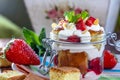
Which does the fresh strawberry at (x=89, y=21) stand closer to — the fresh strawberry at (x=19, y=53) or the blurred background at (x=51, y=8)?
the fresh strawberry at (x=19, y=53)

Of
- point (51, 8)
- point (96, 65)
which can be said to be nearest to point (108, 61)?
point (96, 65)

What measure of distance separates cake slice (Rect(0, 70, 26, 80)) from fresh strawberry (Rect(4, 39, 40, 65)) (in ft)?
0.21

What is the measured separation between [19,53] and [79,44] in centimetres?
20

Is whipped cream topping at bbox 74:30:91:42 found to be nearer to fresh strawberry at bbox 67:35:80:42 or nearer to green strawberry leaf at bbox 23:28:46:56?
fresh strawberry at bbox 67:35:80:42

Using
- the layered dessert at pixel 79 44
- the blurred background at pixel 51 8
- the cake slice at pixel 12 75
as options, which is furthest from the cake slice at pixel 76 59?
the blurred background at pixel 51 8

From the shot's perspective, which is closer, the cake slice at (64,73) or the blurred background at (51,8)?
the cake slice at (64,73)

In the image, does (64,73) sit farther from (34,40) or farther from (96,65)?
(34,40)

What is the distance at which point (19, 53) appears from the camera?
987mm


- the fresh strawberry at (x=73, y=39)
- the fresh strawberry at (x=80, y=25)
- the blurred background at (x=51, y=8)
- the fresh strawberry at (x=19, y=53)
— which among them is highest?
the blurred background at (x=51, y=8)

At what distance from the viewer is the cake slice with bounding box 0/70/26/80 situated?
897 mm

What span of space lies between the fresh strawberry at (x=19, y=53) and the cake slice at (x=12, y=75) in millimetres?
65

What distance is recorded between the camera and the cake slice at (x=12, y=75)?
0.90 meters

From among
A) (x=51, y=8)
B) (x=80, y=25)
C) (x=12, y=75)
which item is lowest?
(x=12, y=75)

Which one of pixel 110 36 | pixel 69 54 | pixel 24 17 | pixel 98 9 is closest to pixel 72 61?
pixel 69 54
